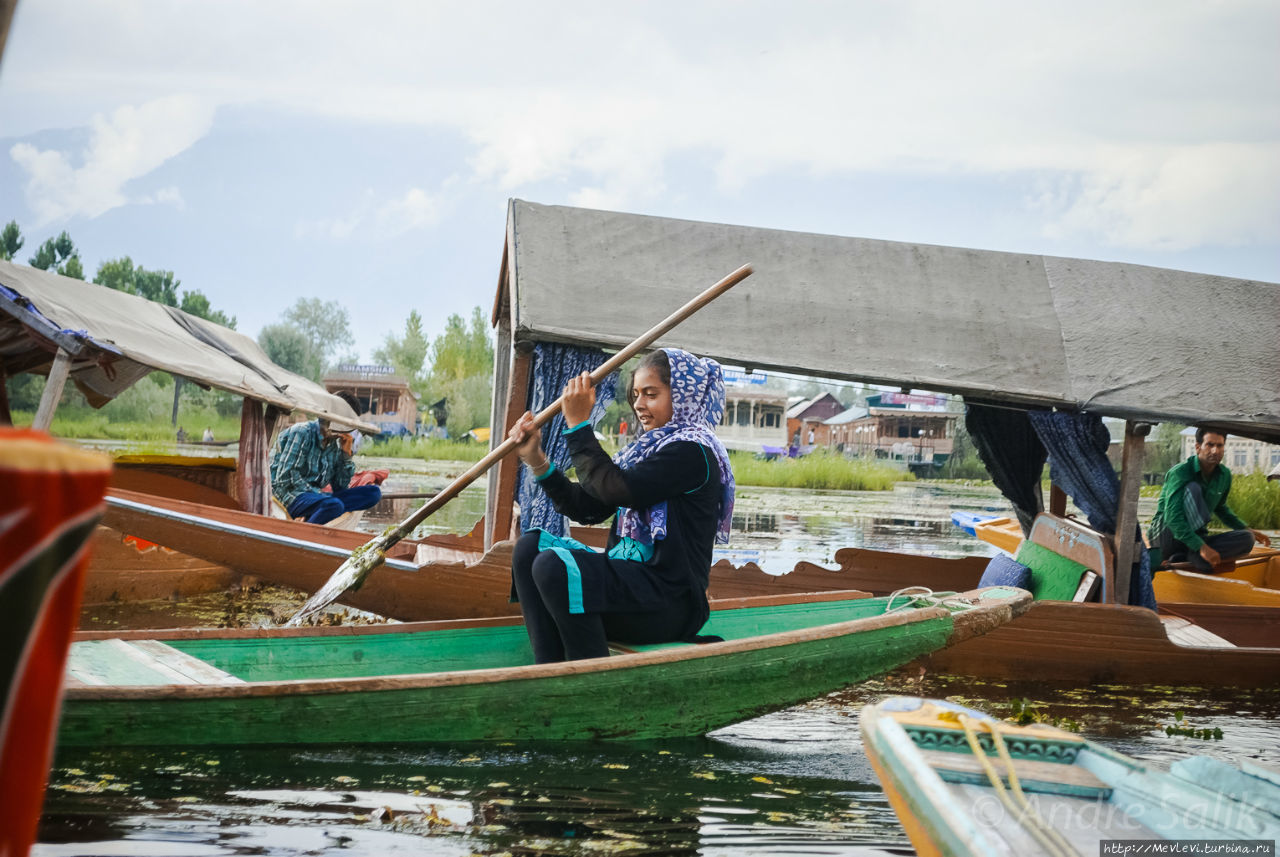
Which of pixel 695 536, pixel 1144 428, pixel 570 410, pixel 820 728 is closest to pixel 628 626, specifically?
pixel 695 536

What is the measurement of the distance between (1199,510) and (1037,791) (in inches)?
224

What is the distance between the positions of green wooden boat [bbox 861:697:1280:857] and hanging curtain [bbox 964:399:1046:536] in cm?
455

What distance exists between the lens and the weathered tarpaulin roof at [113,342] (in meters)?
5.82

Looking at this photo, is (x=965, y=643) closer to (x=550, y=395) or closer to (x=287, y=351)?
(x=550, y=395)

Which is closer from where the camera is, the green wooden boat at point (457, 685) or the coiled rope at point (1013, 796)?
the coiled rope at point (1013, 796)

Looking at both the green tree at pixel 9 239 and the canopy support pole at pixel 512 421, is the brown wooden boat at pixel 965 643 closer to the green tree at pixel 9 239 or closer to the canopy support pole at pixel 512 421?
the canopy support pole at pixel 512 421

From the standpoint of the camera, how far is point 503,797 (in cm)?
315

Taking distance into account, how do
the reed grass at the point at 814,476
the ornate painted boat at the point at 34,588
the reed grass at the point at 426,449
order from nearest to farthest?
the ornate painted boat at the point at 34,588, the reed grass at the point at 814,476, the reed grass at the point at 426,449

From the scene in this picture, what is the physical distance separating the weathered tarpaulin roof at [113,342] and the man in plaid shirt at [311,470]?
0.78 feet

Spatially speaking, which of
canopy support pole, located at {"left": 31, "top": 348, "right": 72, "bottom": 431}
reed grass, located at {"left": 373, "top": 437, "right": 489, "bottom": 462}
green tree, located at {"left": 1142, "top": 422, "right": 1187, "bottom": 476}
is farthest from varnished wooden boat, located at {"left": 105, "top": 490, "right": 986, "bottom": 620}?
green tree, located at {"left": 1142, "top": 422, "right": 1187, "bottom": 476}

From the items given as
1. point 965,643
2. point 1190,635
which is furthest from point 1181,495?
point 965,643

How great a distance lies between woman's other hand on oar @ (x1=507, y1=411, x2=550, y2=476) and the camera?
3.54m

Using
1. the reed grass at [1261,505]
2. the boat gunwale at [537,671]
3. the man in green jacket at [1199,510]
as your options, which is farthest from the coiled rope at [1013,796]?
the reed grass at [1261,505]

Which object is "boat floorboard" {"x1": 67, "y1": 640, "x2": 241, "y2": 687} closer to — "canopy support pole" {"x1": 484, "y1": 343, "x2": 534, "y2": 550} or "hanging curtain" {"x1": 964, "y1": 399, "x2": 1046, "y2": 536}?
"canopy support pole" {"x1": 484, "y1": 343, "x2": 534, "y2": 550}
